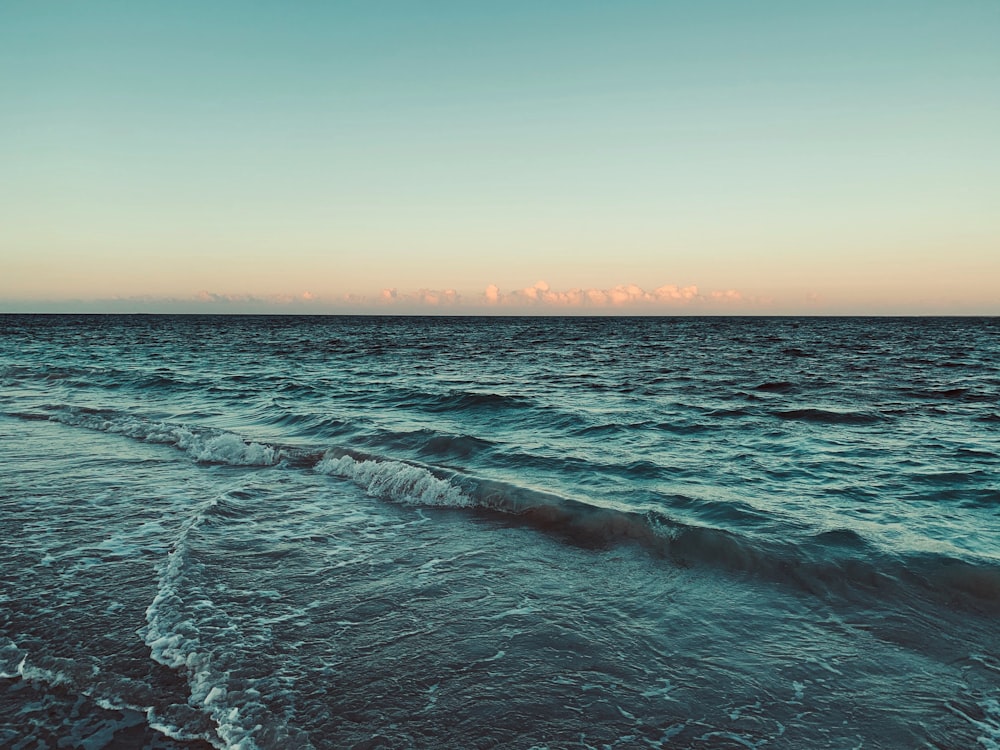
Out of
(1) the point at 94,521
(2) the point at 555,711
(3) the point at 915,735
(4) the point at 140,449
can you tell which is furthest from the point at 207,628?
(4) the point at 140,449

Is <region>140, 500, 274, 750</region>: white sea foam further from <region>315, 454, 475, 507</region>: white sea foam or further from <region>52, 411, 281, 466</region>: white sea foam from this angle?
<region>52, 411, 281, 466</region>: white sea foam

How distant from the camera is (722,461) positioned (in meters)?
12.2

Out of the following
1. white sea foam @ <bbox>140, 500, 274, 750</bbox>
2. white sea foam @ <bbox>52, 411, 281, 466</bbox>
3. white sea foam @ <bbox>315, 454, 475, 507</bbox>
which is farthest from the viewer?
white sea foam @ <bbox>52, 411, 281, 466</bbox>

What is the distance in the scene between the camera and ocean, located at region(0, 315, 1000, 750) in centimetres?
430

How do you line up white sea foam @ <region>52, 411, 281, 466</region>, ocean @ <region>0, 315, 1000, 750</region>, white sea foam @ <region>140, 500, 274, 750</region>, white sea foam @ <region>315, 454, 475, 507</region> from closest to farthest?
white sea foam @ <region>140, 500, 274, 750</region> < ocean @ <region>0, 315, 1000, 750</region> < white sea foam @ <region>315, 454, 475, 507</region> < white sea foam @ <region>52, 411, 281, 466</region>

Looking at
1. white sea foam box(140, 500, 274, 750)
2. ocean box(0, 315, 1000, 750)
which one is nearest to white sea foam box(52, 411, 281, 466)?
ocean box(0, 315, 1000, 750)

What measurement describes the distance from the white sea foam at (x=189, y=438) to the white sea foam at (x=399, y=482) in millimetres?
1638

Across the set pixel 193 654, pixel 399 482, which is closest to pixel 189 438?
pixel 399 482

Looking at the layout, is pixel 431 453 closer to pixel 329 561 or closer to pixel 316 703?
pixel 329 561

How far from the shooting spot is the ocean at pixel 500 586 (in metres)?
4.30

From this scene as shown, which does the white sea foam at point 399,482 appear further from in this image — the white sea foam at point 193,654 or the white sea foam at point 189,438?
the white sea foam at point 193,654

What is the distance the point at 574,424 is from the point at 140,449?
9867 millimetres

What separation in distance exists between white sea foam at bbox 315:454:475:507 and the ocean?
0.17ft

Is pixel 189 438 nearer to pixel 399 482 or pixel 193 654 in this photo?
pixel 399 482
